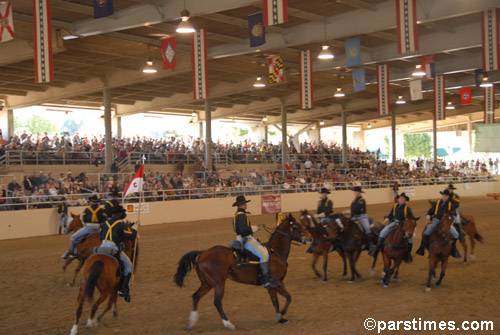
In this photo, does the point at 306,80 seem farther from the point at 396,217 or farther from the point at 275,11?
the point at 396,217

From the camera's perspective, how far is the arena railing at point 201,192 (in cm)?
2008

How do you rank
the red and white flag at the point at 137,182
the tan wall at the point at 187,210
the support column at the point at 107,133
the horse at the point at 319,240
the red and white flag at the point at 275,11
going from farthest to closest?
the support column at the point at 107,133 → the tan wall at the point at 187,210 → the red and white flag at the point at 275,11 → the red and white flag at the point at 137,182 → the horse at the point at 319,240

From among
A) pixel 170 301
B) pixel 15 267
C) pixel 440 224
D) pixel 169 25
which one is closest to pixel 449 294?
pixel 440 224

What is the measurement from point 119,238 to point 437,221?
21.1 feet

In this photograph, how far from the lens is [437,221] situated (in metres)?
10.4

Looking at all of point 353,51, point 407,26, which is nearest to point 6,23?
point 407,26

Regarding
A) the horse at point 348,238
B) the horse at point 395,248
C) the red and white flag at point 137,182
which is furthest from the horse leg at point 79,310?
the horse at point 395,248

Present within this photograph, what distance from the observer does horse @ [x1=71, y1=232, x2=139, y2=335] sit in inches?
279

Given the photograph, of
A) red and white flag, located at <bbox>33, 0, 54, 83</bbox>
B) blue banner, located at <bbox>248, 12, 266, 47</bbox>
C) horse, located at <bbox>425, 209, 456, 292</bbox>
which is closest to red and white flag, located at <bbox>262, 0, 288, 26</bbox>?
blue banner, located at <bbox>248, 12, 266, 47</bbox>

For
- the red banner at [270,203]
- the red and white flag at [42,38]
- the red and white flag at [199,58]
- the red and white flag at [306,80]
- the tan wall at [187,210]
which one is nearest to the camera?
the red and white flag at [42,38]

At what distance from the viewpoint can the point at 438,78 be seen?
88.9ft

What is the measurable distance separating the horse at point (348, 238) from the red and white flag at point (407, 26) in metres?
6.64

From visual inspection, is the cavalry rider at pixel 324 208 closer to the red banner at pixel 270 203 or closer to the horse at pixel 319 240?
the horse at pixel 319 240

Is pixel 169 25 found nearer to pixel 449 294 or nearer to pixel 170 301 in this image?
pixel 170 301
